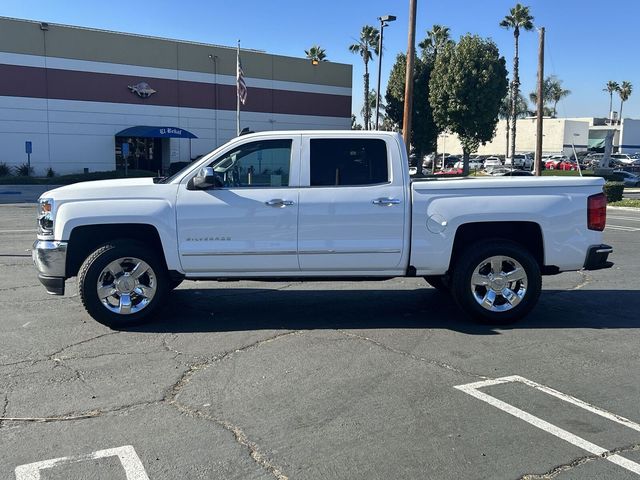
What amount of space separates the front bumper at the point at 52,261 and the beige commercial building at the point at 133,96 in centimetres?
2966

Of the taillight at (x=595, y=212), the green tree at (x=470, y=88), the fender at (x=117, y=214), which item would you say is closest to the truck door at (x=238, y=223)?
the fender at (x=117, y=214)

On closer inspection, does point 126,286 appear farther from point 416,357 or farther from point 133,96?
point 133,96

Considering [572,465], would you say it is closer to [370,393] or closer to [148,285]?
[370,393]

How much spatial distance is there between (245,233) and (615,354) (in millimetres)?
3658

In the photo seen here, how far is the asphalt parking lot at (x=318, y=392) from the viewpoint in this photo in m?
3.53

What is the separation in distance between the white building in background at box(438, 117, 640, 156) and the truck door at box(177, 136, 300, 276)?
84216mm

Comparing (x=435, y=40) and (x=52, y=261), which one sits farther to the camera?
(x=435, y=40)

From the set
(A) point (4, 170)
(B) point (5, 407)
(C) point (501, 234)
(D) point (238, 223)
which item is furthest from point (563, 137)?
(B) point (5, 407)

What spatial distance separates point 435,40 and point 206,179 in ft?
159

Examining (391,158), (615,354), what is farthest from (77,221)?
(615,354)

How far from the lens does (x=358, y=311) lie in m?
7.04

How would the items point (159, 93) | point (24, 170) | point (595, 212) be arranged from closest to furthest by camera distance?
point (595, 212)
point (24, 170)
point (159, 93)

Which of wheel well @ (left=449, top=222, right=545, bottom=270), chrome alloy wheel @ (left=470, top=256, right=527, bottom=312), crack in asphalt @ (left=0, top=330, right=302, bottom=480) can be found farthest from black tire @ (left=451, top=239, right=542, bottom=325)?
crack in asphalt @ (left=0, top=330, right=302, bottom=480)

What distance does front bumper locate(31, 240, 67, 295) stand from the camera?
6062 mm
